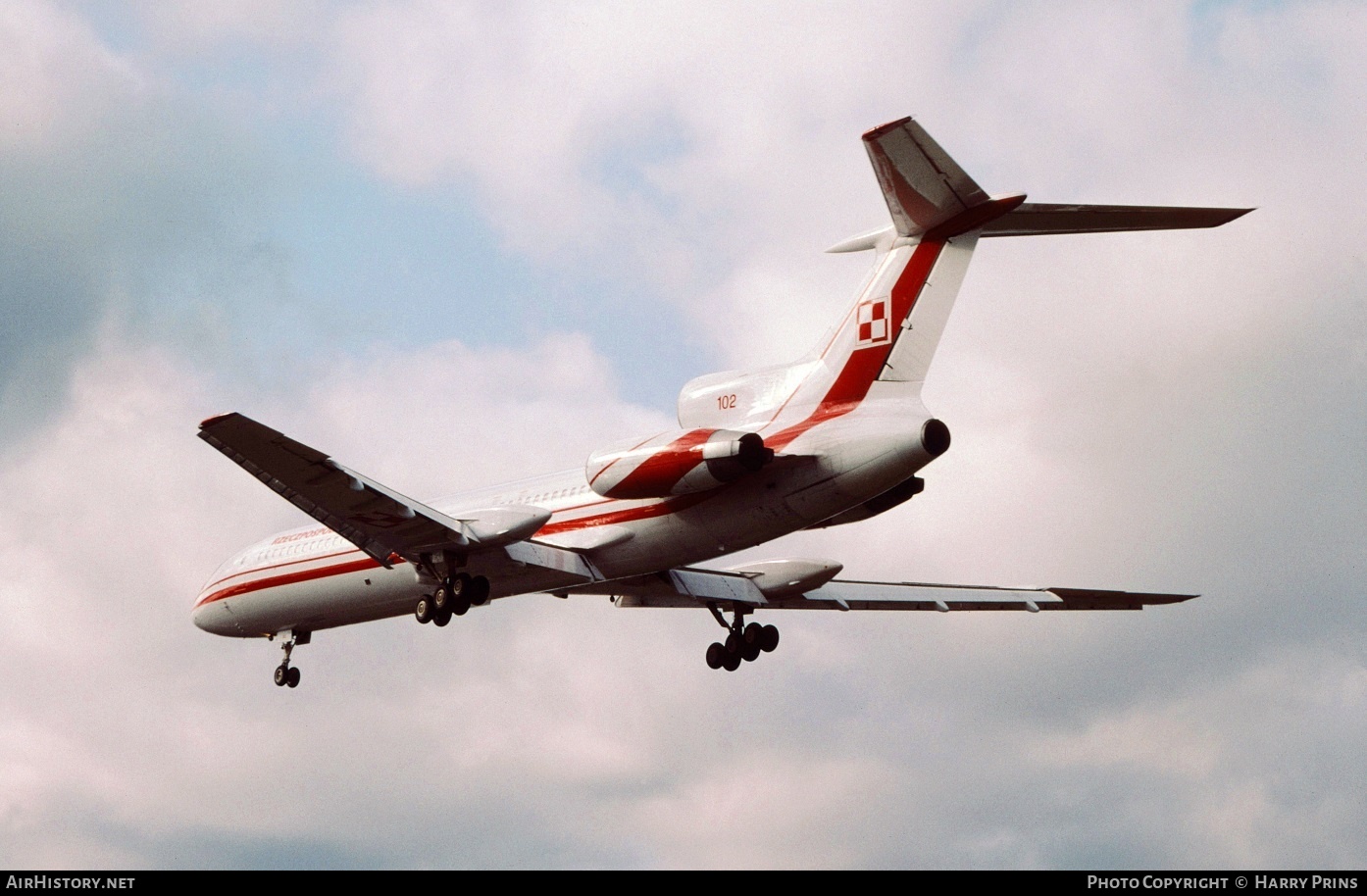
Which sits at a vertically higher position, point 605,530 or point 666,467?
point 605,530

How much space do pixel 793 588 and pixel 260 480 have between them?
11200 millimetres

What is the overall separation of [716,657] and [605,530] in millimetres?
5970

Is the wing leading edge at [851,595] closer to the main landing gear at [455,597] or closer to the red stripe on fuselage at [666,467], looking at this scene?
the main landing gear at [455,597]

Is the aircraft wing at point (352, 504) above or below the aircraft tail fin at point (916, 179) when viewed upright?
below

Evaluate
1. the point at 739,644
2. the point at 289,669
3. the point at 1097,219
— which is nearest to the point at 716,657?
the point at 739,644

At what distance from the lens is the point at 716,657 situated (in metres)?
34.3

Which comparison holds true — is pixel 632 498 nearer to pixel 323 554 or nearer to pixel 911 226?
pixel 911 226

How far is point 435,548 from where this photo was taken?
29688 millimetres

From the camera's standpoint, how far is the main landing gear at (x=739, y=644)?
112 feet

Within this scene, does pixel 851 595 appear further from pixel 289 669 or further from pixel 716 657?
pixel 289 669

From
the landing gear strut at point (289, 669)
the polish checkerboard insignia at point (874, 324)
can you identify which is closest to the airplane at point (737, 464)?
the polish checkerboard insignia at point (874, 324)

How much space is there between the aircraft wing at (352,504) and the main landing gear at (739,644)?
700 centimetres
